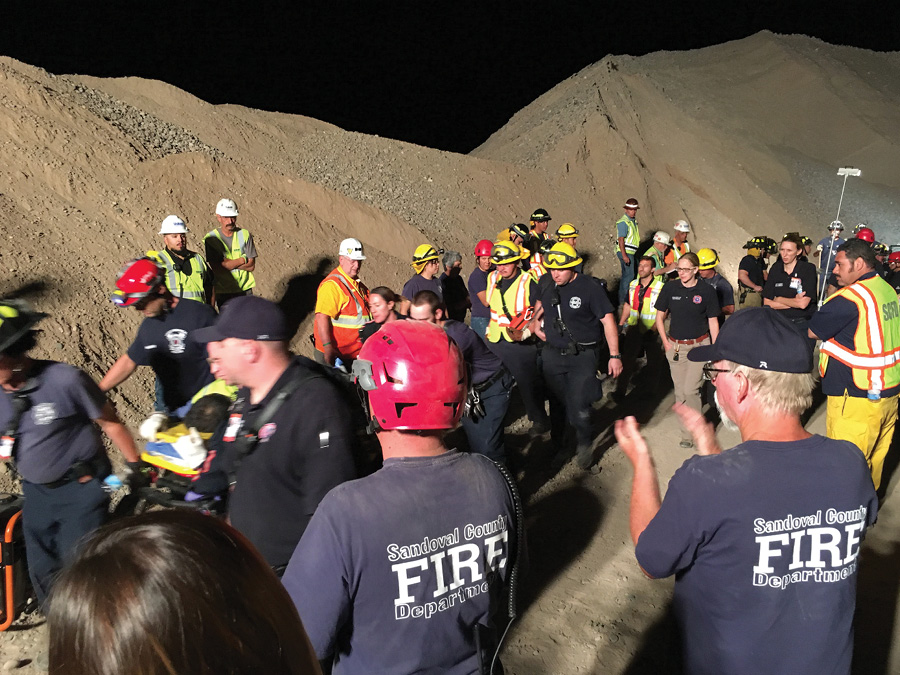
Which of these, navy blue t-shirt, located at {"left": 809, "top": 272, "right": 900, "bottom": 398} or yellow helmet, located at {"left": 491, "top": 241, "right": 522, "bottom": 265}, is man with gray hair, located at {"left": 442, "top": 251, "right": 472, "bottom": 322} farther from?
navy blue t-shirt, located at {"left": 809, "top": 272, "right": 900, "bottom": 398}

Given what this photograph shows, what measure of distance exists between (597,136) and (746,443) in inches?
769

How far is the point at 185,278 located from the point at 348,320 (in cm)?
200

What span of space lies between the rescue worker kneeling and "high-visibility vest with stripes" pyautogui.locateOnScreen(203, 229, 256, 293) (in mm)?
4026

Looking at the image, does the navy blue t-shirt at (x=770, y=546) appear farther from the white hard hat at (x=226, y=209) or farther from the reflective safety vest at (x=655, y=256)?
the reflective safety vest at (x=655, y=256)

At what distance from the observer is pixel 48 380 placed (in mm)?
3637

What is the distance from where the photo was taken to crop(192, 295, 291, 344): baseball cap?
3.04m

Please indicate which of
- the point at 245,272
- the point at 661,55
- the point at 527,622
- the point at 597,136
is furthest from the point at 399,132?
the point at 527,622

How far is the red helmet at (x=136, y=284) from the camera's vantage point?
479cm

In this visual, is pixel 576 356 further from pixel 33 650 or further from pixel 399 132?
pixel 399 132

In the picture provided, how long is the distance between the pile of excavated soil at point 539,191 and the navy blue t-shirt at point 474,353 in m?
1.58

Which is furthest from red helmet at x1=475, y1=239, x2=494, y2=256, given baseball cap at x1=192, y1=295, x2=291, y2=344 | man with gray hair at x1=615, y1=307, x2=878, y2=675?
man with gray hair at x1=615, y1=307, x2=878, y2=675

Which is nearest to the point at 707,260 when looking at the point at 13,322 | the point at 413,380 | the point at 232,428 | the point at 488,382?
the point at 488,382

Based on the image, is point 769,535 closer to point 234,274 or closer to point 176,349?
point 176,349

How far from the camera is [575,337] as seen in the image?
6988 millimetres
